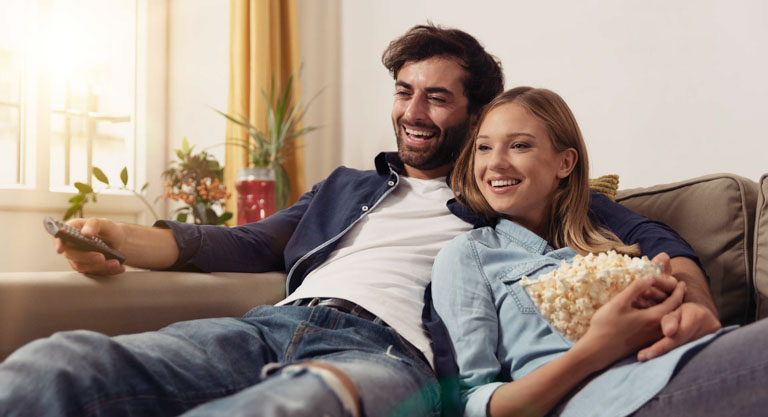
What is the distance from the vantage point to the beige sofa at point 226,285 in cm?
116

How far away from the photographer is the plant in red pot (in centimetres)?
256

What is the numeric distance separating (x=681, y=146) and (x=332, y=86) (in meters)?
1.81

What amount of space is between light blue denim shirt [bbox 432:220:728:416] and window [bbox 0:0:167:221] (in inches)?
97.0

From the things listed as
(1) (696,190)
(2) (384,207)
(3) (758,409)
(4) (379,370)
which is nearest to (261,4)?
(2) (384,207)

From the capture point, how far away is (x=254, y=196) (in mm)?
2564

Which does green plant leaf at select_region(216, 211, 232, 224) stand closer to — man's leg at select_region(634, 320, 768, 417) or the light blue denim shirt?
the light blue denim shirt

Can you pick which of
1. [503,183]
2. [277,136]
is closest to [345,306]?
[503,183]

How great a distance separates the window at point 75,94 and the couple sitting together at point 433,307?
6.52 ft

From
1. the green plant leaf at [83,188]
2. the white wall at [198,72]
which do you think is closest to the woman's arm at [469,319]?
the green plant leaf at [83,188]

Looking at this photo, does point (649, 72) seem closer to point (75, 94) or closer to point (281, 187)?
point (281, 187)

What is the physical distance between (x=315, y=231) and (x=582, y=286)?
767 millimetres

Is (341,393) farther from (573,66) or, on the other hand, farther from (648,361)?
(573,66)

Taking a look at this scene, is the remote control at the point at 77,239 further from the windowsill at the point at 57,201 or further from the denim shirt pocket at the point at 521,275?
the windowsill at the point at 57,201

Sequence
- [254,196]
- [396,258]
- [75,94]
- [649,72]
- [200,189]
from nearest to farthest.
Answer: [396,258] → [649,72] → [254,196] → [200,189] → [75,94]
